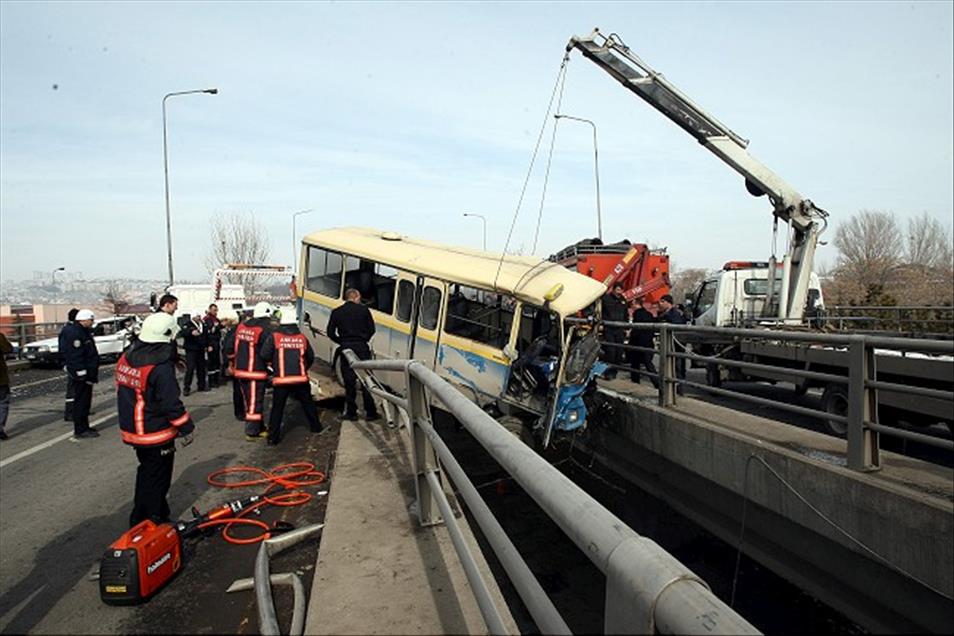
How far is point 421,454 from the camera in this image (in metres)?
3.72

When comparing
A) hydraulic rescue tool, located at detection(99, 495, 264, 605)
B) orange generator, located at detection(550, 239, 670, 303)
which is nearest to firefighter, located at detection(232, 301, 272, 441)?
hydraulic rescue tool, located at detection(99, 495, 264, 605)

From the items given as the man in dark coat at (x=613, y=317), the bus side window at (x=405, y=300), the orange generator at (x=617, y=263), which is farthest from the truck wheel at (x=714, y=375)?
the bus side window at (x=405, y=300)

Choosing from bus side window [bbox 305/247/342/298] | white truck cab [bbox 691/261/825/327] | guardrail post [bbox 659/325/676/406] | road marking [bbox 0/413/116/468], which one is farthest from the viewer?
white truck cab [bbox 691/261/825/327]

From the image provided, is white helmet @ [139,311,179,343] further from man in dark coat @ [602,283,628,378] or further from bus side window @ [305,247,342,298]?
man in dark coat @ [602,283,628,378]

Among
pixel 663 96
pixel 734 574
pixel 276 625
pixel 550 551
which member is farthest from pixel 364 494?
pixel 663 96

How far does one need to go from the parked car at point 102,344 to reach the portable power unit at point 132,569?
16.4m

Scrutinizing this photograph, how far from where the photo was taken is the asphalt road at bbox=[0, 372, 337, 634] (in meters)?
3.63

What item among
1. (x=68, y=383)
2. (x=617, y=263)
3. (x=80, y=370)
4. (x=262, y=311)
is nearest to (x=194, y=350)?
(x=68, y=383)

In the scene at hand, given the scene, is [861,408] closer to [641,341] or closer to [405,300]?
[405,300]

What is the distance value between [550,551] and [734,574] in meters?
1.75

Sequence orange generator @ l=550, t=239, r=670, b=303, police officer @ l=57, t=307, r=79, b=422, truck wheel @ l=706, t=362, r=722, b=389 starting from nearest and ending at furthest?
police officer @ l=57, t=307, r=79, b=422
truck wheel @ l=706, t=362, r=722, b=389
orange generator @ l=550, t=239, r=670, b=303

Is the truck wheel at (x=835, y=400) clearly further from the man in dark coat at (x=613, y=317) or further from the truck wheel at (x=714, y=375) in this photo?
the man in dark coat at (x=613, y=317)

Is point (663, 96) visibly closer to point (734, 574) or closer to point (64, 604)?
point (734, 574)

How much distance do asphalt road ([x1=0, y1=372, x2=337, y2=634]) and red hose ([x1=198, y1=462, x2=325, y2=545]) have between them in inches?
3.2
